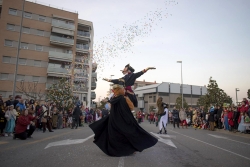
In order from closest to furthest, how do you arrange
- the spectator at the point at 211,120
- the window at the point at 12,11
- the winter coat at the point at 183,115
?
the spectator at the point at 211,120 → the winter coat at the point at 183,115 → the window at the point at 12,11

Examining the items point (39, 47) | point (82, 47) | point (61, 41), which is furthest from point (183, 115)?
point (82, 47)

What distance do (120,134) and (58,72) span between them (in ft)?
112

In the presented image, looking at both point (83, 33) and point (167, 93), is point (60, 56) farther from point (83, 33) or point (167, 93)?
point (167, 93)

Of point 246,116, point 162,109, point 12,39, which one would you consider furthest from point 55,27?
point 246,116

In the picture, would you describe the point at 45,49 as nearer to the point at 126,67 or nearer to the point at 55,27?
the point at 55,27

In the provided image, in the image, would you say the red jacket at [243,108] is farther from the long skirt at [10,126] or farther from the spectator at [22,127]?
the long skirt at [10,126]

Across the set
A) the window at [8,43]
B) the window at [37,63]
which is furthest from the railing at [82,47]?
the window at [8,43]

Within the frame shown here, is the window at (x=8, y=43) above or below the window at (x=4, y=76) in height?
above

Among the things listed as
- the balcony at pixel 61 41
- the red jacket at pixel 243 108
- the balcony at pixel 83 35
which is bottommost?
the red jacket at pixel 243 108

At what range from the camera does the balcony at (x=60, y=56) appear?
37.0m

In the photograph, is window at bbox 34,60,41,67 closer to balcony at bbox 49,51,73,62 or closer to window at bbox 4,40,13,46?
balcony at bbox 49,51,73,62

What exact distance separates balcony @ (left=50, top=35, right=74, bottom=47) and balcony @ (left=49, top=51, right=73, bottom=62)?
201 centimetres

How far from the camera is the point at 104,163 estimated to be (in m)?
4.17

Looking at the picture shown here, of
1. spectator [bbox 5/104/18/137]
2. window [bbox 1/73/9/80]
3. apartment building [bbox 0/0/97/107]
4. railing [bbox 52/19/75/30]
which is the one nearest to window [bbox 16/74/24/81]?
apartment building [bbox 0/0/97/107]
